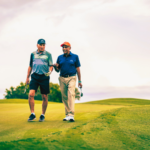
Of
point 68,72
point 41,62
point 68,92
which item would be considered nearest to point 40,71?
point 41,62

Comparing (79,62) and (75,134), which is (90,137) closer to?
(75,134)

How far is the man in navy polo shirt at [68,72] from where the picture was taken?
6764 millimetres

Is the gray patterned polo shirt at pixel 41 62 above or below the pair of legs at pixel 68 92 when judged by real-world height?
above

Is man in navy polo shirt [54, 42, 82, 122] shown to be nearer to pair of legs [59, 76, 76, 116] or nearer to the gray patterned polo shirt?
pair of legs [59, 76, 76, 116]

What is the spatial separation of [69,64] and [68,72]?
26cm

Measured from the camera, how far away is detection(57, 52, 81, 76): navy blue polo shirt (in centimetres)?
687

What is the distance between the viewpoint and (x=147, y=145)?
3.58 m

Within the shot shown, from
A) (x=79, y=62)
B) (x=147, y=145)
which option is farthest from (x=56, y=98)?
(x=147, y=145)

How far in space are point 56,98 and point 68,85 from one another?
164 feet

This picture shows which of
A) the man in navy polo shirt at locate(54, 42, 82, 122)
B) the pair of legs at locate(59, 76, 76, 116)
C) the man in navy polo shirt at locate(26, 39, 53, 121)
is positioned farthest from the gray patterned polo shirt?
the pair of legs at locate(59, 76, 76, 116)

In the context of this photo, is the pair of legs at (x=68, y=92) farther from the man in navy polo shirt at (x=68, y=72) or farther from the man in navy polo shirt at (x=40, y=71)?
the man in navy polo shirt at (x=40, y=71)

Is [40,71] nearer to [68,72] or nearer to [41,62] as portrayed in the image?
[41,62]

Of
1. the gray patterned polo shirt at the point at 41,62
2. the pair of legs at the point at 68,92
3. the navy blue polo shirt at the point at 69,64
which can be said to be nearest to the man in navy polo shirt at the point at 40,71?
the gray patterned polo shirt at the point at 41,62

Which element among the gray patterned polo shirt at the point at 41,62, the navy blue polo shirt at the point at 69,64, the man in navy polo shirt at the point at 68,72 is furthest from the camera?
the navy blue polo shirt at the point at 69,64
